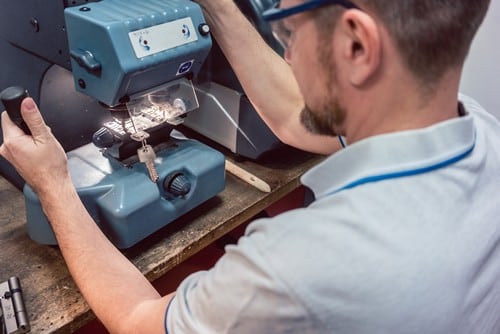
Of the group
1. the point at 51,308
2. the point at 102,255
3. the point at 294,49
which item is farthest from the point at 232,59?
the point at 51,308

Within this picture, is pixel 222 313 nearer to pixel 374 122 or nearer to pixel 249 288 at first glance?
pixel 249 288

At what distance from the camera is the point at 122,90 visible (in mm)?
875

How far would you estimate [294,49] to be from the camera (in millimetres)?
713

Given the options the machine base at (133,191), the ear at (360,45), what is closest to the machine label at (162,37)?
the machine base at (133,191)

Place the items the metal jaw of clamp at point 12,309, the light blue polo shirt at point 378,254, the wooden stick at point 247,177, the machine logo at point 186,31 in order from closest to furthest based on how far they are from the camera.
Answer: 1. the light blue polo shirt at point 378,254
2. the metal jaw of clamp at point 12,309
3. the machine logo at point 186,31
4. the wooden stick at point 247,177

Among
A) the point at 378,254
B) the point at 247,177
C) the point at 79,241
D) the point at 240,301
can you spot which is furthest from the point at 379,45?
the point at 247,177

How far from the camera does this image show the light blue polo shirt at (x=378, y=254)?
58 cm

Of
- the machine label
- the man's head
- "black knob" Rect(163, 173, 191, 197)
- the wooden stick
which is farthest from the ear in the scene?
the wooden stick

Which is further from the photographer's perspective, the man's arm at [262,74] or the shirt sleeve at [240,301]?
the man's arm at [262,74]

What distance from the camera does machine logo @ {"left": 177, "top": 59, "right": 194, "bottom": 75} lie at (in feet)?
3.15

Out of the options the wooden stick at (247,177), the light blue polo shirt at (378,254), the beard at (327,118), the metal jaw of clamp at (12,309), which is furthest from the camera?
the wooden stick at (247,177)

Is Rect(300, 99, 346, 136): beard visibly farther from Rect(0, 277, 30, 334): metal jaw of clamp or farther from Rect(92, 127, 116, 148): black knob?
Rect(0, 277, 30, 334): metal jaw of clamp

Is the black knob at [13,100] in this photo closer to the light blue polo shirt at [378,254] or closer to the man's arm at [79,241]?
the man's arm at [79,241]

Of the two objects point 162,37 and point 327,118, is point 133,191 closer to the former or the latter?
point 162,37
